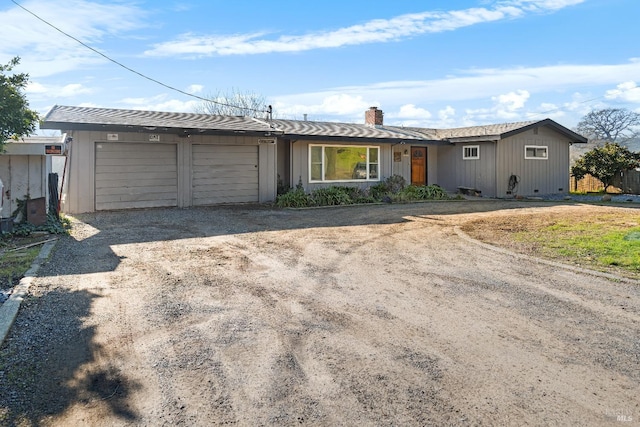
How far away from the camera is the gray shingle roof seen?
12.4 meters

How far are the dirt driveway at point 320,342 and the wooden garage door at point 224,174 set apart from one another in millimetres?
7100

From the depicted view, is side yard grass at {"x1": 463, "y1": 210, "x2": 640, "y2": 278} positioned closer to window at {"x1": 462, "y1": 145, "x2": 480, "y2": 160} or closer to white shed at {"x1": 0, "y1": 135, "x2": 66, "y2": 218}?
window at {"x1": 462, "y1": 145, "x2": 480, "y2": 160}

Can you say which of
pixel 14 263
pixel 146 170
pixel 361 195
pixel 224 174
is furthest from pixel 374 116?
Result: pixel 14 263

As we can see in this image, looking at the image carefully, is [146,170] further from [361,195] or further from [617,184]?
[617,184]

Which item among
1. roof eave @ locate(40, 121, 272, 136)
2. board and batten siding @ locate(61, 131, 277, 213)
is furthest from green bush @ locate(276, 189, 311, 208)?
roof eave @ locate(40, 121, 272, 136)

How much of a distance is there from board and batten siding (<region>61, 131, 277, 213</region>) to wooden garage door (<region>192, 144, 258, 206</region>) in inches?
1.9

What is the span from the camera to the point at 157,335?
388 centimetres

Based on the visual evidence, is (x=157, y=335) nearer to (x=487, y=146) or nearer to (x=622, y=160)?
(x=487, y=146)

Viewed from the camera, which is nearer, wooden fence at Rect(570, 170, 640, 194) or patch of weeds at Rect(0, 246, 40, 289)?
patch of weeds at Rect(0, 246, 40, 289)

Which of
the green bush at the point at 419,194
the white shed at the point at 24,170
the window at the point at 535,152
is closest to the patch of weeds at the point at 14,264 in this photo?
the white shed at the point at 24,170

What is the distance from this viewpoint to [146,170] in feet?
44.0

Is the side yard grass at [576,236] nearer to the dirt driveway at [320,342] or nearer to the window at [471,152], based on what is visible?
the dirt driveway at [320,342]

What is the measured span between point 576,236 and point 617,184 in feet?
48.6

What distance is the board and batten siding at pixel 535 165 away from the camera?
18.0 meters
